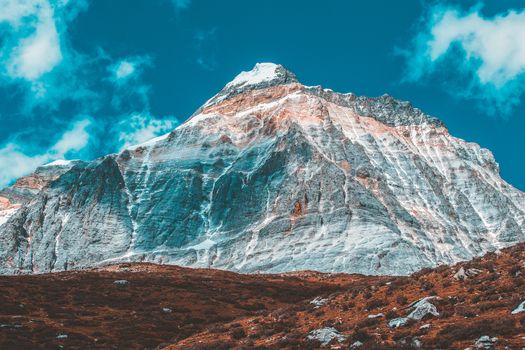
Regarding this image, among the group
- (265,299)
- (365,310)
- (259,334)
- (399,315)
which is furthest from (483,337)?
(265,299)

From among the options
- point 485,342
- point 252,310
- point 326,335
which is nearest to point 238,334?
point 326,335

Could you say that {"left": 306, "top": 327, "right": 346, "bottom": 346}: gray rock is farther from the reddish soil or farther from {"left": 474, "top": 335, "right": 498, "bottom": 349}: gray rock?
{"left": 474, "top": 335, "right": 498, "bottom": 349}: gray rock

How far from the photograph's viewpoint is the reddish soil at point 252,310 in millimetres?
31609

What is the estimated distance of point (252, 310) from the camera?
8538 centimetres

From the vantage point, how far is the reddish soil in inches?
1244

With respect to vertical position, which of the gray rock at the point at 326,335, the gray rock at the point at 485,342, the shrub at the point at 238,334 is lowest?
the gray rock at the point at 485,342

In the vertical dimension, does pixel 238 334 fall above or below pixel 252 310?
below

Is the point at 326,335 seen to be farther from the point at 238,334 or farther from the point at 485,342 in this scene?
the point at 485,342

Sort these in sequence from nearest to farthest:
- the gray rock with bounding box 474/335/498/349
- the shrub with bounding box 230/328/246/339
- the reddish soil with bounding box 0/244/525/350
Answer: the gray rock with bounding box 474/335/498/349, the reddish soil with bounding box 0/244/525/350, the shrub with bounding box 230/328/246/339

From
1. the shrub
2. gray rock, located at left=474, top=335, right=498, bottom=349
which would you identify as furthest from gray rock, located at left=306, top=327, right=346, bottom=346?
gray rock, located at left=474, top=335, right=498, bottom=349

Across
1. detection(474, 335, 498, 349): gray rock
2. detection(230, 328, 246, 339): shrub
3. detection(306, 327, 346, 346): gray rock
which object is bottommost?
detection(474, 335, 498, 349): gray rock

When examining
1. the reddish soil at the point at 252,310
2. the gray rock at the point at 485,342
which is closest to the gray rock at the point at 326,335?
the reddish soil at the point at 252,310

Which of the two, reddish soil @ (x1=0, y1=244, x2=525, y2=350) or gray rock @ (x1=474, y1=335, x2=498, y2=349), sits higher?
reddish soil @ (x1=0, y1=244, x2=525, y2=350)

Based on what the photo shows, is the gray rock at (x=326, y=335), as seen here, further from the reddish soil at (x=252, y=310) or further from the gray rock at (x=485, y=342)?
the gray rock at (x=485, y=342)
